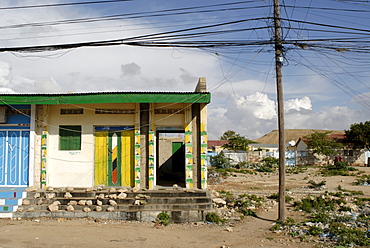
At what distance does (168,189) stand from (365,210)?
6.90 metres

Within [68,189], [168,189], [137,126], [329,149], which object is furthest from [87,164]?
[329,149]

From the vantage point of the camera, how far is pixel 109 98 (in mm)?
11211

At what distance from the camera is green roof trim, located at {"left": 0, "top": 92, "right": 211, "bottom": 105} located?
11.1 m

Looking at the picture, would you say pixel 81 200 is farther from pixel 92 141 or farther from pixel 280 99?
pixel 280 99

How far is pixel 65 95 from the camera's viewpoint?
1141 cm

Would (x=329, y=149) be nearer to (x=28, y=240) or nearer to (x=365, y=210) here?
(x=365, y=210)

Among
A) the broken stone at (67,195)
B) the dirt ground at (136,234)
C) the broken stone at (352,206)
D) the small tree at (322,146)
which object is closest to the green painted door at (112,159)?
the broken stone at (67,195)

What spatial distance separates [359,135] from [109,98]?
36570mm

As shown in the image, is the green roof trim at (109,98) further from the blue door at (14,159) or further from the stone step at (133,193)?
Answer: the stone step at (133,193)

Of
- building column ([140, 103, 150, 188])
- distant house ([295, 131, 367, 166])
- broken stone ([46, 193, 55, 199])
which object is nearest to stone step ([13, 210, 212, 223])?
broken stone ([46, 193, 55, 199])

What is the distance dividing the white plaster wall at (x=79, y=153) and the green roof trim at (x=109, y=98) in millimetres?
635

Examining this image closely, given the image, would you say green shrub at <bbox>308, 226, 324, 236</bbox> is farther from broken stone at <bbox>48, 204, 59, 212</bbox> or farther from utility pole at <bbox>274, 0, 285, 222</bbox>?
broken stone at <bbox>48, 204, 59, 212</bbox>

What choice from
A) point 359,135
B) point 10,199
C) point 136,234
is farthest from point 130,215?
point 359,135

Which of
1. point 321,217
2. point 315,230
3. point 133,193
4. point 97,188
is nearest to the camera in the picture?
point 315,230
